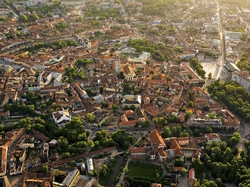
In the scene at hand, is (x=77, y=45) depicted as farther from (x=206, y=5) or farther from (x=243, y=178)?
(x=206, y=5)

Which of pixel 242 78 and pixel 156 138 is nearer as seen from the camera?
pixel 156 138

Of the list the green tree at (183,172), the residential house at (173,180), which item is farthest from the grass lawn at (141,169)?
the green tree at (183,172)

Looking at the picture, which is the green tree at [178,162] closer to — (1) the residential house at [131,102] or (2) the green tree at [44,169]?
(1) the residential house at [131,102]

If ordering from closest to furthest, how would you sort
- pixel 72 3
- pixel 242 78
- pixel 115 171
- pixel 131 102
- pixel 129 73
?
pixel 115 171 < pixel 131 102 < pixel 242 78 < pixel 129 73 < pixel 72 3

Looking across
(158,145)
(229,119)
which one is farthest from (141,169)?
(229,119)

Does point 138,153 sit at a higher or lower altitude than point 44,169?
lower

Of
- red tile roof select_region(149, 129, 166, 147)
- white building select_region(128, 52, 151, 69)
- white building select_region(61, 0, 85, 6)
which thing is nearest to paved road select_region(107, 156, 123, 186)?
red tile roof select_region(149, 129, 166, 147)

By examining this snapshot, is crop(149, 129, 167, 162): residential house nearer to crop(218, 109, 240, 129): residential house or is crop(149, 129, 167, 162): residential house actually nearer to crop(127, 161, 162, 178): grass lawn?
crop(127, 161, 162, 178): grass lawn

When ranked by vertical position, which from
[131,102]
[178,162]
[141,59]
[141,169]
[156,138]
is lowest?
[141,169]

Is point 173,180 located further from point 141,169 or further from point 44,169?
point 44,169
